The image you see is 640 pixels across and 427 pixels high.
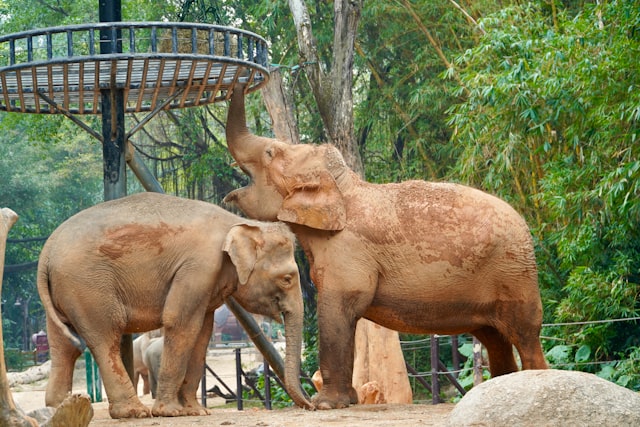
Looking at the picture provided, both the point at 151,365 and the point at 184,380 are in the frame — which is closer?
the point at 184,380

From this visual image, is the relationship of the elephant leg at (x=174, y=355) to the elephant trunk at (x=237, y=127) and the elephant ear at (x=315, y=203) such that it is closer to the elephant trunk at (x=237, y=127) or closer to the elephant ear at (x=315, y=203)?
the elephant ear at (x=315, y=203)

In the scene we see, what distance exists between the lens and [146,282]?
6.91 meters

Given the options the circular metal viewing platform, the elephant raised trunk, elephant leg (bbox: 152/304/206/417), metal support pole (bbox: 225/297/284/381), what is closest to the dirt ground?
elephant leg (bbox: 152/304/206/417)

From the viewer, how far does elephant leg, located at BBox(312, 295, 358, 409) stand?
270 inches

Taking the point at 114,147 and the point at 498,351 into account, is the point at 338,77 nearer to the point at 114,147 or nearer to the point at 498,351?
the point at 114,147

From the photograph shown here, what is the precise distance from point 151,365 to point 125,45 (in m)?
5.86

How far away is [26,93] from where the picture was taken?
754 centimetres

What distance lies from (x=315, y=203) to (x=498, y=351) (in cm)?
173

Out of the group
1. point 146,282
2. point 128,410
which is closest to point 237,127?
point 146,282

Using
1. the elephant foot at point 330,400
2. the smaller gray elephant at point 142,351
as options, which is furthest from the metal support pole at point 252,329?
the smaller gray elephant at point 142,351

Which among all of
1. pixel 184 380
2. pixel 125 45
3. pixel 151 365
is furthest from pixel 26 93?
pixel 125 45

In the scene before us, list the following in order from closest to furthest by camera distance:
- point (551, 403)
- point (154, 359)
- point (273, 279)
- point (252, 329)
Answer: point (551, 403)
point (273, 279)
point (252, 329)
point (154, 359)

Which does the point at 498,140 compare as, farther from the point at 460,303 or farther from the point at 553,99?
the point at 460,303

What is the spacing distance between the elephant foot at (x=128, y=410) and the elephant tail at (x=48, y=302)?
48 centimetres
